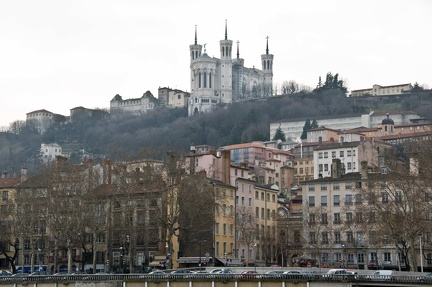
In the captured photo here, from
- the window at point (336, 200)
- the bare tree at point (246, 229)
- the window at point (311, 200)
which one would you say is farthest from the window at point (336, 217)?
the bare tree at point (246, 229)

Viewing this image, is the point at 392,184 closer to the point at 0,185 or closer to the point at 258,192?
the point at 258,192

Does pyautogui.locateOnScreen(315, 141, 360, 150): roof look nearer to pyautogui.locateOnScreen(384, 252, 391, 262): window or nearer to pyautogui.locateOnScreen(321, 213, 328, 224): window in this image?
pyautogui.locateOnScreen(321, 213, 328, 224): window

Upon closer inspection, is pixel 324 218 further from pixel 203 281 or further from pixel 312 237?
pixel 203 281

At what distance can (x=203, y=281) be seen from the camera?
61.8 meters

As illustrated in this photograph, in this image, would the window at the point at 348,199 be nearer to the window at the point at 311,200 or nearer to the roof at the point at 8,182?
the window at the point at 311,200

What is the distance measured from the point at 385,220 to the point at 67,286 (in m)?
30.5

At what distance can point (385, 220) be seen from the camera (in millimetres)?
77562

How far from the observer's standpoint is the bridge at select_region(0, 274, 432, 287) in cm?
5762

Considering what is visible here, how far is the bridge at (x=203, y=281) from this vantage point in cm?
5762

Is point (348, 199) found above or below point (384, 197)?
above

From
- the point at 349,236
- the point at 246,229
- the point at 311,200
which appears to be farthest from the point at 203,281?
the point at 311,200

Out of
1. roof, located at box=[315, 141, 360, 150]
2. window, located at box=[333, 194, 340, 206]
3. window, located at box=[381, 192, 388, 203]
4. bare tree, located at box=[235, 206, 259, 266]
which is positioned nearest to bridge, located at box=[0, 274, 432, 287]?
window, located at box=[381, 192, 388, 203]

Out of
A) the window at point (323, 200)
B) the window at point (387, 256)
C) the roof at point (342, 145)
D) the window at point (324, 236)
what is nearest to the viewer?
the window at point (387, 256)

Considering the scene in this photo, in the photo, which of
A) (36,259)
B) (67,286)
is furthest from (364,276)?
(36,259)
